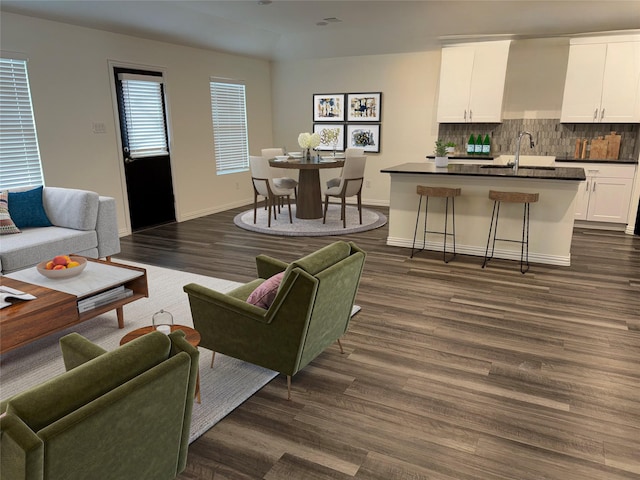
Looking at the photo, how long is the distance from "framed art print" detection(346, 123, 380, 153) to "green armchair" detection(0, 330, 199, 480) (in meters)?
7.14

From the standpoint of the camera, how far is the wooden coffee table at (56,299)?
2.87m

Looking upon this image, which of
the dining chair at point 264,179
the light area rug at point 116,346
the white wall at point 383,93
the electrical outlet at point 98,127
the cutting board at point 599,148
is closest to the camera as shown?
the light area rug at point 116,346

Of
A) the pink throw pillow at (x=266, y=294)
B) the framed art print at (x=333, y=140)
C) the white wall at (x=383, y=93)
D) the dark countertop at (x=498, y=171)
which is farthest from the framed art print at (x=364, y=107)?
the pink throw pillow at (x=266, y=294)

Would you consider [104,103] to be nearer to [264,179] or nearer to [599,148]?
[264,179]

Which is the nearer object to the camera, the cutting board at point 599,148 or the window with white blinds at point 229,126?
the cutting board at point 599,148

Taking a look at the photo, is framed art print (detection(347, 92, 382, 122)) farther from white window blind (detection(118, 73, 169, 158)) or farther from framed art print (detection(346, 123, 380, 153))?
white window blind (detection(118, 73, 169, 158))

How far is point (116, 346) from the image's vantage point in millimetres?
3314

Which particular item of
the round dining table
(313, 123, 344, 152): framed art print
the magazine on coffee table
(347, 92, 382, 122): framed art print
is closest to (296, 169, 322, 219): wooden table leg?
the round dining table

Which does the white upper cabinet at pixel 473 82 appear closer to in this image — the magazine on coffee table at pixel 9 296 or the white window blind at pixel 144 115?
the white window blind at pixel 144 115

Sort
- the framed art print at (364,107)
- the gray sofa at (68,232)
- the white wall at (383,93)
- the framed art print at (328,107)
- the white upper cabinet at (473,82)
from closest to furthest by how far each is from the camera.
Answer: the gray sofa at (68,232), the white upper cabinet at (473,82), the white wall at (383,93), the framed art print at (364,107), the framed art print at (328,107)

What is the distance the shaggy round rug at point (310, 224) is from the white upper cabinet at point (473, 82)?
2020 millimetres

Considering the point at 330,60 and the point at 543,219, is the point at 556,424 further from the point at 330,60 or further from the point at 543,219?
the point at 330,60

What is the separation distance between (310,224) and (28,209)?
3.51 meters

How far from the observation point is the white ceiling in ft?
18.0
